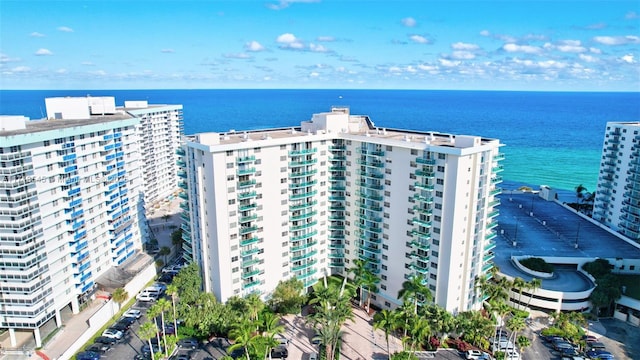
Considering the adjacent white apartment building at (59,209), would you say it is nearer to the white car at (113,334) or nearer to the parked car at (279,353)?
the white car at (113,334)

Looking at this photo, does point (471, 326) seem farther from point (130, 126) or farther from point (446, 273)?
point (130, 126)

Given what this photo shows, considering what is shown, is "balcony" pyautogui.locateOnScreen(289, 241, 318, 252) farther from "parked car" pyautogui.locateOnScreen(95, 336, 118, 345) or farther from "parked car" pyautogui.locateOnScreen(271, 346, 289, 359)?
"parked car" pyautogui.locateOnScreen(95, 336, 118, 345)

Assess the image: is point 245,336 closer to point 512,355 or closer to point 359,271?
point 359,271

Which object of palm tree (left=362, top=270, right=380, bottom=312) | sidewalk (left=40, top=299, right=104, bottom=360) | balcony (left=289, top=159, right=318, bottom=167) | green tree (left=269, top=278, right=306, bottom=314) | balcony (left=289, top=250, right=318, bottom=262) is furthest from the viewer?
balcony (left=289, top=250, right=318, bottom=262)

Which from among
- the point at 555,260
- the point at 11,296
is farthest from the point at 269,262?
the point at 555,260

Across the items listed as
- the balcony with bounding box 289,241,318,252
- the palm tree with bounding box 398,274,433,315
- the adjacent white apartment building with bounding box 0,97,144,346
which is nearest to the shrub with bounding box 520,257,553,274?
the palm tree with bounding box 398,274,433,315

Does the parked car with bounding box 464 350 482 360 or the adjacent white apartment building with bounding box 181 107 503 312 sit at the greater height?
the adjacent white apartment building with bounding box 181 107 503 312
